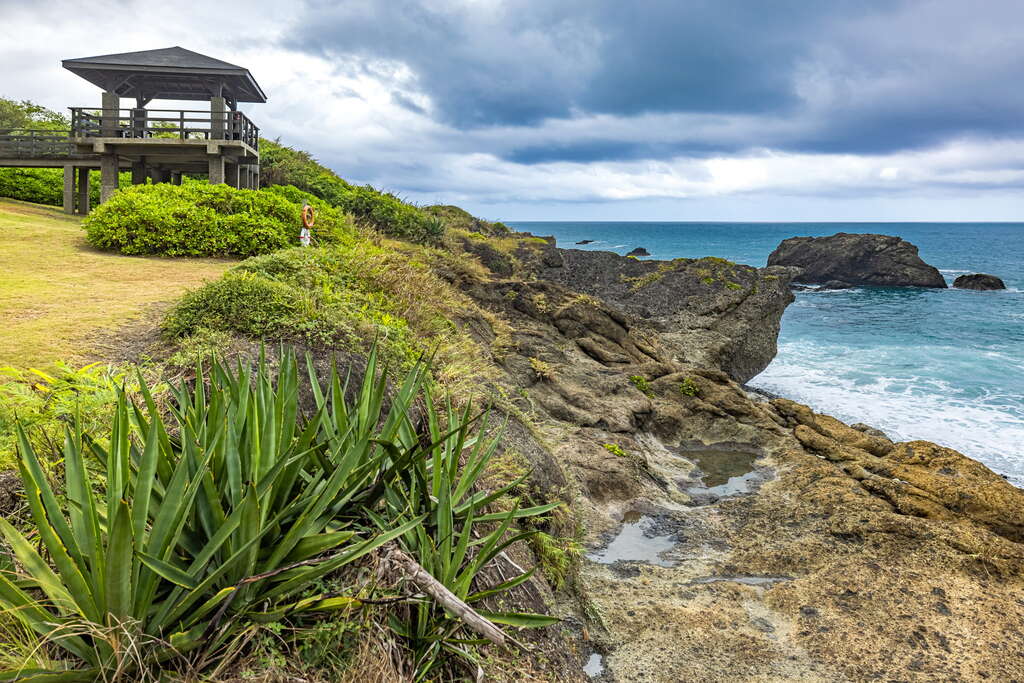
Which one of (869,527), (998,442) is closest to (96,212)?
(869,527)

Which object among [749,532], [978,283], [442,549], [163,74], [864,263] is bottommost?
[749,532]

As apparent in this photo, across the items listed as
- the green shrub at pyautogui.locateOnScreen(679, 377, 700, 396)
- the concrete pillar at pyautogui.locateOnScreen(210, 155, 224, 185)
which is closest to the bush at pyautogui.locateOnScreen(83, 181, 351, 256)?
the concrete pillar at pyautogui.locateOnScreen(210, 155, 224, 185)

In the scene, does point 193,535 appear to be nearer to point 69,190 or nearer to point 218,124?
point 218,124

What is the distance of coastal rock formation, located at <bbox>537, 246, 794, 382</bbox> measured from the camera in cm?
1791

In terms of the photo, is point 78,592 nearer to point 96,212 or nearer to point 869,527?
point 869,527

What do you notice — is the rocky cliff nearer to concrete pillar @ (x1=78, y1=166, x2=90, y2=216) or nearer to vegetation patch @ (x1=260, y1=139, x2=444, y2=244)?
vegetation patch @ (x1=260, y1=139, x2=444, y2=244)

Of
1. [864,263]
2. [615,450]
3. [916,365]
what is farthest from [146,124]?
[864,263]

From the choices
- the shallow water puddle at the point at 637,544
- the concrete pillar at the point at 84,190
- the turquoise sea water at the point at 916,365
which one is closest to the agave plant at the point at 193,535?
the shallow water puddle at the point at 637,544

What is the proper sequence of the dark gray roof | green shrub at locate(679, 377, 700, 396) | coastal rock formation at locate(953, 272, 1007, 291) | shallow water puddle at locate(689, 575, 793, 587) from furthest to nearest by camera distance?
coastal rock formation at locate(953, 272, 1007, 291)
the dark gray roof
green shrub at locate(679, 377, 700, 396)
shallow water puddle at locate(689, 575, 793, 587)

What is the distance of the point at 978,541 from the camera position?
7.03 metres

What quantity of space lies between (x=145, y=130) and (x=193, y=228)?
951 cm

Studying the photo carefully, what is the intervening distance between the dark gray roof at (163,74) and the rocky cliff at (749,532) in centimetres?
1367

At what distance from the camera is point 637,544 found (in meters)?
Result: 7.52

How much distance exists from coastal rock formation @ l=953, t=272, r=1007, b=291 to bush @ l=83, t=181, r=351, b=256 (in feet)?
187
